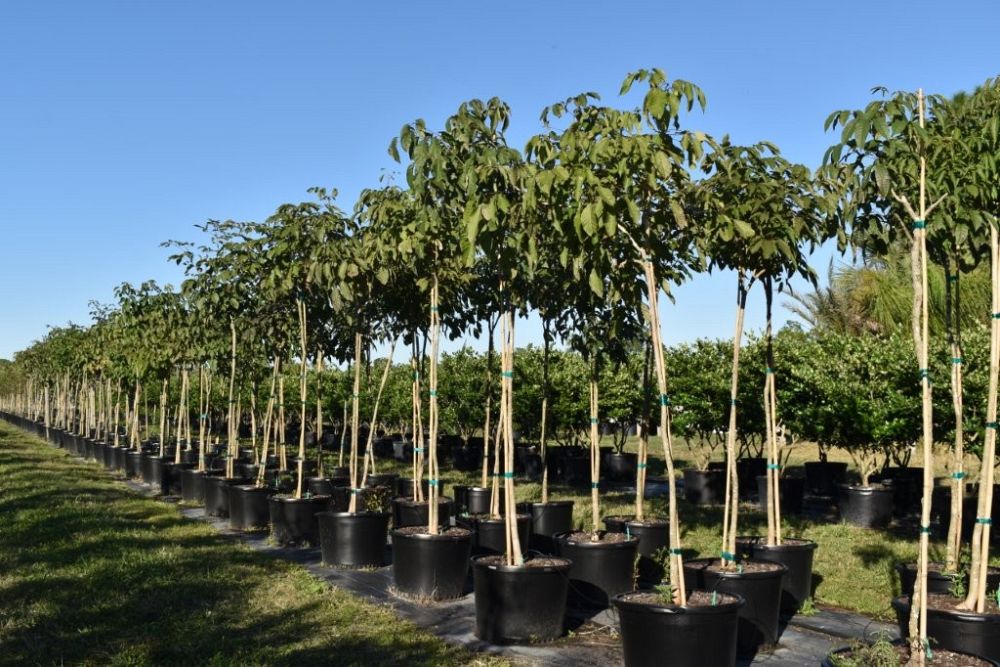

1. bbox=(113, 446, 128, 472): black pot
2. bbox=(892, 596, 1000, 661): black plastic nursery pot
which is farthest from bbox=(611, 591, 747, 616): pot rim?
bbox=(113, 446, 128, 472): black pot

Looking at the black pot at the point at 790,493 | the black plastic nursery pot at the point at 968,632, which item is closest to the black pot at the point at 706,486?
the black pot at the point at 790,493

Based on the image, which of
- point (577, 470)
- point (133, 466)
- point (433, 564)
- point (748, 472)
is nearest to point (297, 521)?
point (433, 564)

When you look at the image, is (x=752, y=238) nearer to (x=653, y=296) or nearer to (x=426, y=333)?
(x=653, y=296)

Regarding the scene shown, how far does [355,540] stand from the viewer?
7.43m

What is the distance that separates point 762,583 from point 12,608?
→ 484 cm

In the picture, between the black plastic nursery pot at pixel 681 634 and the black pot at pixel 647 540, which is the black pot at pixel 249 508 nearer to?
the black pot at pixel 647 540

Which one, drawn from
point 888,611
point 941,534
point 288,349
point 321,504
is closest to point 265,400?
point 288,349

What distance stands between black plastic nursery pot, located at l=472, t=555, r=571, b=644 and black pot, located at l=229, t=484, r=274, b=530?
490cm

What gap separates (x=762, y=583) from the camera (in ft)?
16.4

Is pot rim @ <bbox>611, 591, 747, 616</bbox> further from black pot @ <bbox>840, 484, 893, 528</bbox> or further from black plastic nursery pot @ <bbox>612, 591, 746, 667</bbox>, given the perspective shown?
black pot @ <bbox>840, 484, 893, 528</bbox>

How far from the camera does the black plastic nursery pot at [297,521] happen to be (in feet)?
28.0

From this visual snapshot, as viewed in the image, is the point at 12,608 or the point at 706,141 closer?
A: the point at 706,141

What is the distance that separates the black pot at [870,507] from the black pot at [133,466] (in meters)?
11.6

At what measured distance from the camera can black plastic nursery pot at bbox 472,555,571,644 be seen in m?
5.15
